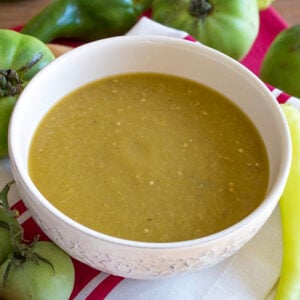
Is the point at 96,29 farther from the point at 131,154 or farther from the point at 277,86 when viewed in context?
the point at 131,154

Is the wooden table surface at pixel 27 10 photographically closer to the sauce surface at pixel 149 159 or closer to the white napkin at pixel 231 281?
the sauce surface at pixel 149 159

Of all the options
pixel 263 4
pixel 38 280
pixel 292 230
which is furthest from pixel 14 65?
pixel 263 4

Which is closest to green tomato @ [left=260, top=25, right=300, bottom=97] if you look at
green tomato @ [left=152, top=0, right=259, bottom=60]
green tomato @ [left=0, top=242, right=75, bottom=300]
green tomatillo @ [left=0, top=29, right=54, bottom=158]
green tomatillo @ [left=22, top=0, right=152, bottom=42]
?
green tomato @ [left=152, top=0, right=259, bottom=60]

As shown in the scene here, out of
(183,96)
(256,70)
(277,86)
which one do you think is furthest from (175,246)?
(256,70)

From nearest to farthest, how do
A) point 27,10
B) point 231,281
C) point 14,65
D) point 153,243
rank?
point 153,243, point 231,281, point 14,65, point 27,10

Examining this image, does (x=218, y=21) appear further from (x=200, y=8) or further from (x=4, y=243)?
(x=4, y=243)

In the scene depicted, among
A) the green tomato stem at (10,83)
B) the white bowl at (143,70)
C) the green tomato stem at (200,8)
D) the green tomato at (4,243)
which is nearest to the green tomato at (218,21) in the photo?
the green tomato stem at (200,8)

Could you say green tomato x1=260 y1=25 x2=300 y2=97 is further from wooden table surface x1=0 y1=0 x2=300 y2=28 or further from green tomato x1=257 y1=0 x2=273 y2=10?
wooden table surface x1=0 y1=0 x2=300 y2=28
